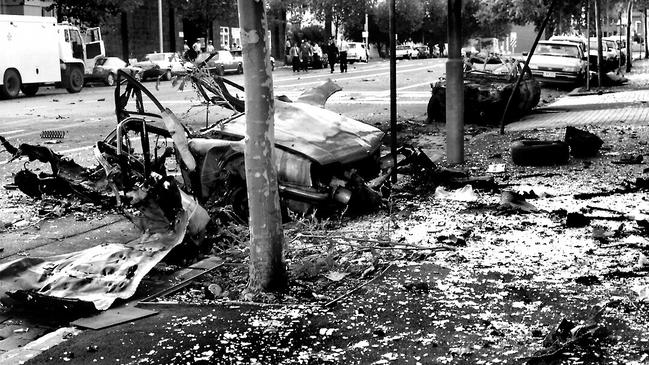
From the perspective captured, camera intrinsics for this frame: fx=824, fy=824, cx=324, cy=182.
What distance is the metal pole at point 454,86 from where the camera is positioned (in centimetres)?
1028

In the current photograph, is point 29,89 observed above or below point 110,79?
below

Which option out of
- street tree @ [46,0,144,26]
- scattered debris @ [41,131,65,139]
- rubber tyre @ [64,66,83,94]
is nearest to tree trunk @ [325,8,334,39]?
street tree @ [46,0,144,26]

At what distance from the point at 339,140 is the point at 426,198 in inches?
47.1

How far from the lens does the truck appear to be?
96.5 feet

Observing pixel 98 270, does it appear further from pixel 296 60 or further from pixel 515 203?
pixel 296 60

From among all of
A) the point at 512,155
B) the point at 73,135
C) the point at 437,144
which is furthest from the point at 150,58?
the point at 512,155

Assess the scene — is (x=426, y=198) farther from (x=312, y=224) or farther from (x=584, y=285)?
(x=584, y=285)

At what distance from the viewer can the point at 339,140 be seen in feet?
25.3

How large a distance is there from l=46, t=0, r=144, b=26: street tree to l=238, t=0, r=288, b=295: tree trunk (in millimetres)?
39879

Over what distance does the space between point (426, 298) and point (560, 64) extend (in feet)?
84.3

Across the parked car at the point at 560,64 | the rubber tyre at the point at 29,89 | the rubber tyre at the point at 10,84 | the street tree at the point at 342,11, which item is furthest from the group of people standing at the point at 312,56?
the street tree at the point at 342,11

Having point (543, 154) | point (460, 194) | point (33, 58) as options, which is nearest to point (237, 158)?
point (460, 194)

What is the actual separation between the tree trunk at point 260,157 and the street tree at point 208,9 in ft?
161

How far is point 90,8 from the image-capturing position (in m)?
43.2
